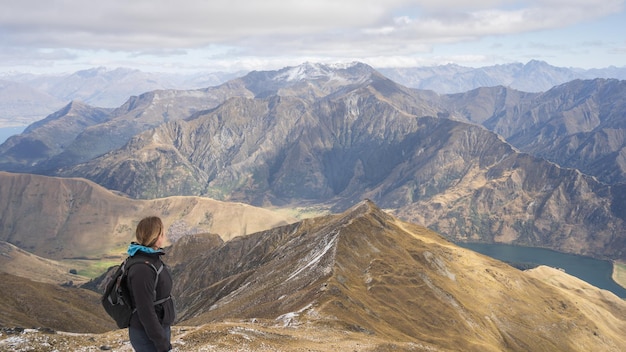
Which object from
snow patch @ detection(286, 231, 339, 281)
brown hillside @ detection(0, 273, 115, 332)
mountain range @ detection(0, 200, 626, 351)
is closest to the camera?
mountain range @ detection(0, 200, 626, 351)

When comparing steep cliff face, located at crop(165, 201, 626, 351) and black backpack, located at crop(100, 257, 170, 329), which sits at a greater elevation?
black backpack, located at crop(100, 257, 170, 329)

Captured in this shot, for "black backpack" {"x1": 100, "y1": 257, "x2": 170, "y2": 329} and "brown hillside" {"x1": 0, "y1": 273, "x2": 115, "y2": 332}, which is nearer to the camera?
"black backpack" {"x1": 100, "y1": 257, "x2": 170, "y2": 329}

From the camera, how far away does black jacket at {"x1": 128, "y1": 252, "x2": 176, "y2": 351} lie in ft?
46.5

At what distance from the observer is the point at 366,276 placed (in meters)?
122

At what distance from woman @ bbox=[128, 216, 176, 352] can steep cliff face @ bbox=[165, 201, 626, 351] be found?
61.4 metres

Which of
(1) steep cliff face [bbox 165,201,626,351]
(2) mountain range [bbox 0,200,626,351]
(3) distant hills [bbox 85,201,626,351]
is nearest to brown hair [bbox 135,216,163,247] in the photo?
(2) mountain range [bbox 0,200,626,351]

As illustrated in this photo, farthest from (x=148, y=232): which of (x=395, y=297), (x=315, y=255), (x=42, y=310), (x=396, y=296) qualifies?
(x=315, y=255)

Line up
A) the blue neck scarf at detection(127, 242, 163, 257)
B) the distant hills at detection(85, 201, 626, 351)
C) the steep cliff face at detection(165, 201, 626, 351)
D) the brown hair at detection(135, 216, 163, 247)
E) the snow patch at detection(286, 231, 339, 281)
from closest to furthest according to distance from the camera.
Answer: the blue neck scarf at detection(127, 242, 163, 257) → the brown hair at detection(135, 216, 163, 247) → the distant hills at detection(85, 201, 626, 351) → the steep cliff face at detection(165, 201, 626, 351) → the snow patch at detection(286, 231, 339, 281)

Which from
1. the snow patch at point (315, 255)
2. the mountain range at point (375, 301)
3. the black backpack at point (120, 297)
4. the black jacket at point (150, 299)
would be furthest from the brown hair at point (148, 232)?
the snow patch at point (315, 255)

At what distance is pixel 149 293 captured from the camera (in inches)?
564

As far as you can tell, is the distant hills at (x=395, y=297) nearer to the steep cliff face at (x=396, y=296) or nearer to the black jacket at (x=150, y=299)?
the steep cliff face at (x=396, y=296)

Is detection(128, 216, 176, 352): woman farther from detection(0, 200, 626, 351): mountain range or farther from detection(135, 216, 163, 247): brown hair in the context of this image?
detection(0, 200, 626, 351): mountain range

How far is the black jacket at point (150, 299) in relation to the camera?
46.5ft

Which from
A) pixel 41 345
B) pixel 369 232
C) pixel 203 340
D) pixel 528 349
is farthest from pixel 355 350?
pixel 369 232
